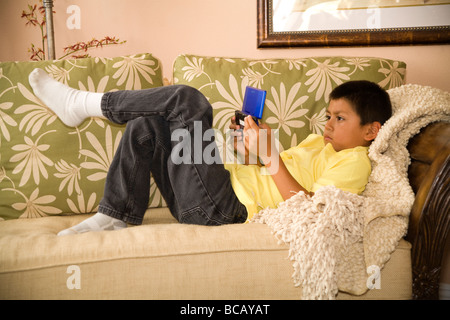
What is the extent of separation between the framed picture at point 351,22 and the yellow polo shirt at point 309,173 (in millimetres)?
646

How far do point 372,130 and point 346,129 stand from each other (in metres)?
0.08

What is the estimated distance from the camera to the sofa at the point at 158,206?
0.78 m

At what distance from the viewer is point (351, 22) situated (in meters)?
1.61

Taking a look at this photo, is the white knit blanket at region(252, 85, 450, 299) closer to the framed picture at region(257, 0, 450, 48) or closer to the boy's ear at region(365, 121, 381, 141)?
the boy's ear at region(365, 121, 381, 141)

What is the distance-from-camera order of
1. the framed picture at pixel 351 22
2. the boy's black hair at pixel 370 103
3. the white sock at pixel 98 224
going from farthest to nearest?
1. the framed picture at pixel 351 22
2. the boy's black hair at pixel 370 103
3. the white sock at pixel 98 224

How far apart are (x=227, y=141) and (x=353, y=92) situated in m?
0.45

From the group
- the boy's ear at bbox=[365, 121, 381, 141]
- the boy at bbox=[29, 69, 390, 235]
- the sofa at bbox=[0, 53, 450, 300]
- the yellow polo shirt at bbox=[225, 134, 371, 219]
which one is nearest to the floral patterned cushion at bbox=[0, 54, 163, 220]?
the sofa at bbox=[0, 53, 450, 300]

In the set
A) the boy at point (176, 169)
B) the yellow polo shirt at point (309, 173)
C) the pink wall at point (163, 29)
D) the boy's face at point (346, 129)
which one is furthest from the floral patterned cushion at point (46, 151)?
the boy's face at point (346, 129)

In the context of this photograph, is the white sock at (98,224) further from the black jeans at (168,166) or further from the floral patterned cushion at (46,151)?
the floral patterned cushion at (46,151)

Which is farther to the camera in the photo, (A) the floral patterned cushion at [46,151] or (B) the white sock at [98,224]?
(A) the floral patterned cushion at [46,151]

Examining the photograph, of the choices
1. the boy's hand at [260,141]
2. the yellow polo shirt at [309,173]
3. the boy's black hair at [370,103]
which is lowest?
the yellow polo shirt at [309,173]

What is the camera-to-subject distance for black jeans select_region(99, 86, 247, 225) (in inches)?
39.4

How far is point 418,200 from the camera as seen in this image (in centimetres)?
88

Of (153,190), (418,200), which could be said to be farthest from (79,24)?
(418,200)
